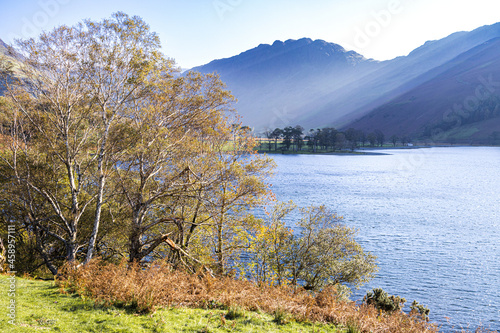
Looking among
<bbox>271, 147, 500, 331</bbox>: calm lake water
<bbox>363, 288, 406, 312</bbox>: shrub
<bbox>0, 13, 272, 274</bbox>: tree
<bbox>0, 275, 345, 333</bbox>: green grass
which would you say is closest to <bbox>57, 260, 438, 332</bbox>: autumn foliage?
<bbox>0, 275, 345, 333</bbox>: green grass

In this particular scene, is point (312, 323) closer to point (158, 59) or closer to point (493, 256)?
point (158, 59)

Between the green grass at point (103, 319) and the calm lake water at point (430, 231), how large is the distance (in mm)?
24826

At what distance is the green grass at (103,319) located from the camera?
10.9m

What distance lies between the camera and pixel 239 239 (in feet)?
98.1

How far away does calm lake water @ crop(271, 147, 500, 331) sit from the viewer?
3431cm

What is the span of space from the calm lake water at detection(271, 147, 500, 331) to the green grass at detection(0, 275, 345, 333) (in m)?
24.8

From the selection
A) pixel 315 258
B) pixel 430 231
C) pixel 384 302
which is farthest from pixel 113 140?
pixel 430 231

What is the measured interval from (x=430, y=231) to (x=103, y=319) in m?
58.6

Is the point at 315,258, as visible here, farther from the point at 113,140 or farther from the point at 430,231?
the point at 430,231

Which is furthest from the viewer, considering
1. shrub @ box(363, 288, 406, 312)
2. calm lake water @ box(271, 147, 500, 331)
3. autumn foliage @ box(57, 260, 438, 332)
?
calm lake water @ box(271, 147, 500, 331)

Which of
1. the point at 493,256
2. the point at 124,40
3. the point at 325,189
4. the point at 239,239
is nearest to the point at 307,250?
the point at 239,239

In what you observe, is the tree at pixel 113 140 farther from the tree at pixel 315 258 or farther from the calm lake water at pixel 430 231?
the calm lake water at pixel 430 231

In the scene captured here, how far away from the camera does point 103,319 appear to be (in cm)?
1170

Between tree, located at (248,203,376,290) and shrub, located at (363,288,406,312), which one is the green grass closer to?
shrub, located at (363,288,406,312)
